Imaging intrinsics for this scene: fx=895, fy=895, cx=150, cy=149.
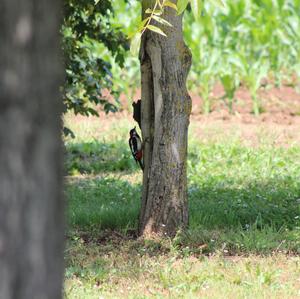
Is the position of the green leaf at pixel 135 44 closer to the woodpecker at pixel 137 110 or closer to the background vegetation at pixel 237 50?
the woodpecker at pixel 137 110

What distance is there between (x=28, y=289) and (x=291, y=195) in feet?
21.4

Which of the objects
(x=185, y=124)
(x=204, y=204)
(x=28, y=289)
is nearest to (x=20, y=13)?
(x=28, y=289)

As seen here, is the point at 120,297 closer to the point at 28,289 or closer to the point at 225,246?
the point at 225,246

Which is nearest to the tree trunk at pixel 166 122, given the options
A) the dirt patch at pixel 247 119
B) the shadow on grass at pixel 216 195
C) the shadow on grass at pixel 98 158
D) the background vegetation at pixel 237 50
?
the shadow on grass at pixel 216 195

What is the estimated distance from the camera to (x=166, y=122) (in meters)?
7.12

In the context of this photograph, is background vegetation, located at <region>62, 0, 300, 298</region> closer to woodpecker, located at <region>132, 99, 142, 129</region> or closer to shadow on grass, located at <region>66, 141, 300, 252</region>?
shadow on grass, located at <region>66, 141, 300, 252</region>

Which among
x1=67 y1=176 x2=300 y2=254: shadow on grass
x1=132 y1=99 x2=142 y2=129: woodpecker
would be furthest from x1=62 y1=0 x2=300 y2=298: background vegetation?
x1=132 y1=99 x2=142 y2=129: woodpecker

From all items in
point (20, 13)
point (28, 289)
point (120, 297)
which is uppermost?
point (20, 13)

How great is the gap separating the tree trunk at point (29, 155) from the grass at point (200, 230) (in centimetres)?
169

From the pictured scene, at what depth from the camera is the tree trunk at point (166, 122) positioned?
23.3 ft

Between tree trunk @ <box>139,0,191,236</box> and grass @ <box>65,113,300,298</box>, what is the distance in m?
0.21

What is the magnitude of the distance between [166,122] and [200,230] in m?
0.98

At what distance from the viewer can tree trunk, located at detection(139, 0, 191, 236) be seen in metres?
7.10

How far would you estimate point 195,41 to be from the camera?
611 inches
